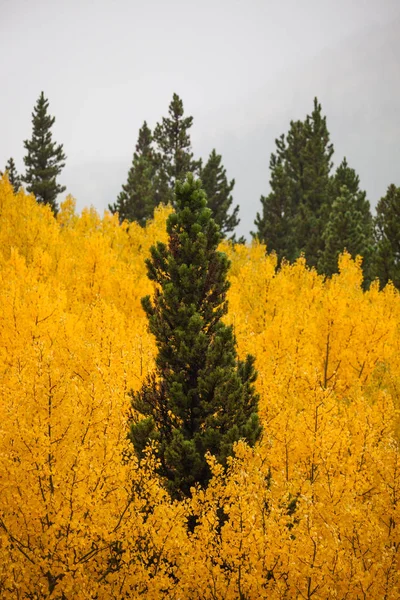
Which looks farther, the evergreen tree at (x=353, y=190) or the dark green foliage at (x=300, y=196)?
the evergreen tree at (x=353, y=190)

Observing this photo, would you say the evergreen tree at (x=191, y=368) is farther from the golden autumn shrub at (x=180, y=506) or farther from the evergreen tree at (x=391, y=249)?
the evergreen tree at (x=391, y=249)

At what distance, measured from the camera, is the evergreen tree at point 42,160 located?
51156mm

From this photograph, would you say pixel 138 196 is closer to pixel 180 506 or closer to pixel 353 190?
pixel 353 190

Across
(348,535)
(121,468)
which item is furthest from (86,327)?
(348,535)

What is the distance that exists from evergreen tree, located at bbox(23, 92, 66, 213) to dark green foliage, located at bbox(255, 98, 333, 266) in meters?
21.1

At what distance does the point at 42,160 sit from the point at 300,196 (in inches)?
1109

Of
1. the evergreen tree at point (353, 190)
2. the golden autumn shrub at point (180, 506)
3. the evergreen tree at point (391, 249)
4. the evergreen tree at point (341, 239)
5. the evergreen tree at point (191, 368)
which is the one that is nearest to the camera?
the golden autumn shrub at point (180, 506)

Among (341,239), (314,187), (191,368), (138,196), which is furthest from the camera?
(314,187)

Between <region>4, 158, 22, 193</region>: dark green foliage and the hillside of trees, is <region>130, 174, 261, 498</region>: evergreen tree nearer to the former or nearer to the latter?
the hillside of trees

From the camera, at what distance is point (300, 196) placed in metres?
57.2

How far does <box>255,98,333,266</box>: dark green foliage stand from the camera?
47.8 m

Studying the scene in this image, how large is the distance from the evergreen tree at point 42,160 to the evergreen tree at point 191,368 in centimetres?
3859

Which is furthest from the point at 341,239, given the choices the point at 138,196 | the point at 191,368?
the point at 191,368

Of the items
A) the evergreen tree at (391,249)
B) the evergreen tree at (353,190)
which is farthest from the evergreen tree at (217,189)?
the evergreen tree at (391,249)
